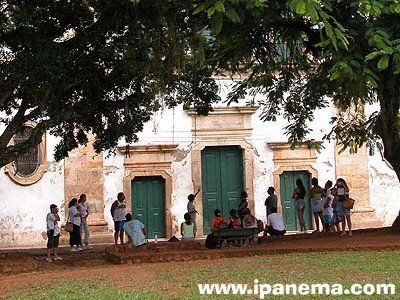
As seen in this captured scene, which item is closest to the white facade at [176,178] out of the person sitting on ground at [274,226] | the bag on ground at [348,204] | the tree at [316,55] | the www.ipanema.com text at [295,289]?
the tree at [316,55]

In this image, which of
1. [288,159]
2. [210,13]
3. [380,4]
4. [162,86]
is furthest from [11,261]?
[288,159]

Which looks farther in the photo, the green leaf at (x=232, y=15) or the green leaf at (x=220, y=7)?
the green leaf at (x=232, y=15)

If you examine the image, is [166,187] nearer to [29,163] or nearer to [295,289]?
[29,163]

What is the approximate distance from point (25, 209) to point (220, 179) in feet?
18.3

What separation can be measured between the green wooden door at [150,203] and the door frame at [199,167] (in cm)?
99

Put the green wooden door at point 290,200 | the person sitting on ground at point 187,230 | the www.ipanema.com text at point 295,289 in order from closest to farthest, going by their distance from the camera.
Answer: the www.ipanema.com text at point 295,289, the person sitting on ground at point 187,230, the green wooden door at point 290,200

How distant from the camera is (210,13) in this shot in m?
8.45

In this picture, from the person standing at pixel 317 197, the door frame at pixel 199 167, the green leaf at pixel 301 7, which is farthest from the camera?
the door frame at pixel 199 167

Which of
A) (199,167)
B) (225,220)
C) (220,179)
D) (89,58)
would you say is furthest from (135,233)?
(220,179)

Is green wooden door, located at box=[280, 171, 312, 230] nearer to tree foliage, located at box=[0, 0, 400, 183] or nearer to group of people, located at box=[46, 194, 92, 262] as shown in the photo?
tree foliage, located at box=[0, 0, 400, 183]

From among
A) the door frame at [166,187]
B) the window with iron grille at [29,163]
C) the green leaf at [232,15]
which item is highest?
the green leaf at [232,15]

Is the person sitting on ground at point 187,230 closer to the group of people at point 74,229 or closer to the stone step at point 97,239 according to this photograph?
the group of people at point 74,229

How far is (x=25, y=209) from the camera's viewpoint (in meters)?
19.2

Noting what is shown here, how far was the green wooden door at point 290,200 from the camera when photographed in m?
21.1
